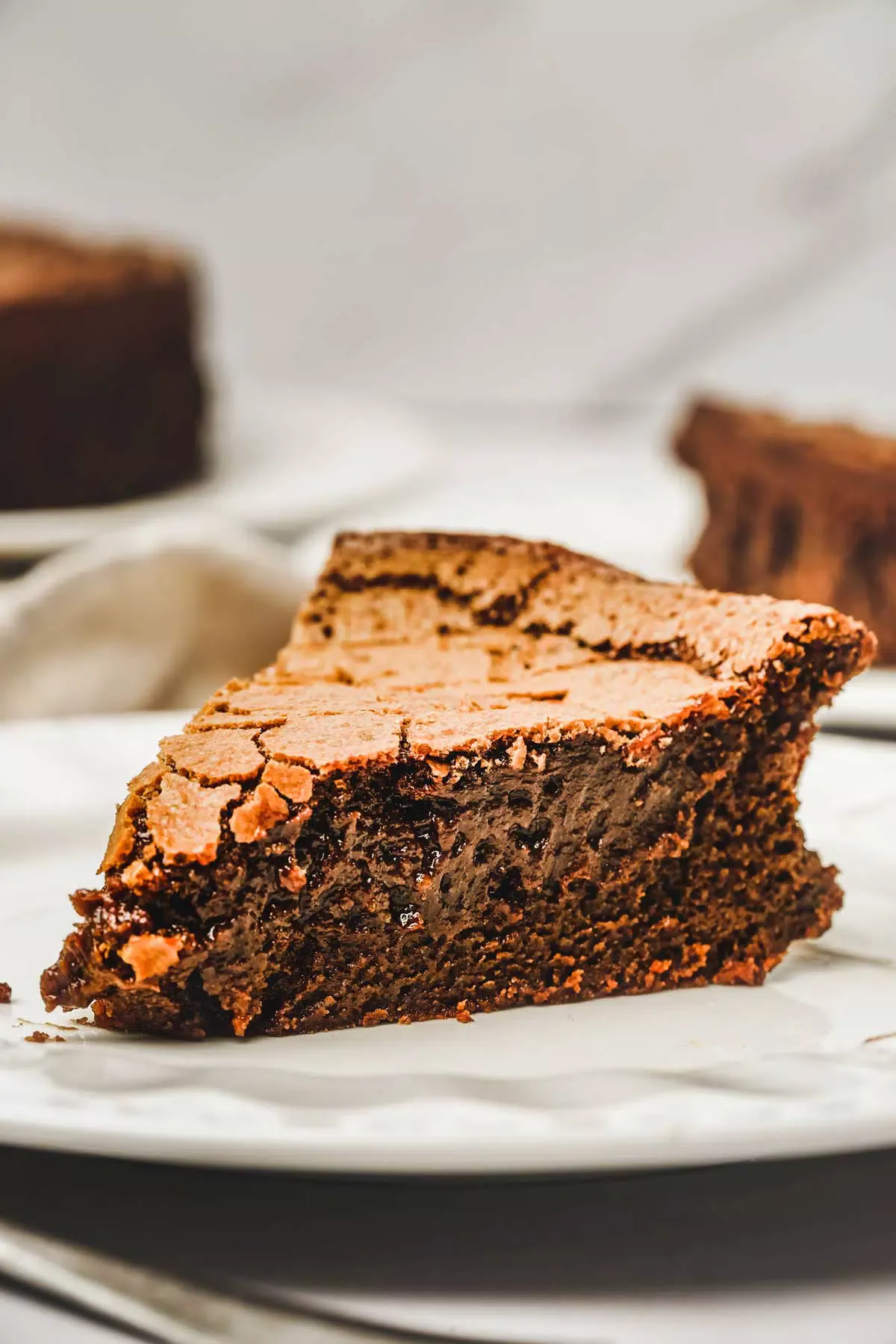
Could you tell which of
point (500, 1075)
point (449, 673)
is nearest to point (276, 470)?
point (449, 673)

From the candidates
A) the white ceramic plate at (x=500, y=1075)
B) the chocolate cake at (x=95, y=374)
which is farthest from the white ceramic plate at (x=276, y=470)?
the white ceramic plate at (x=500, y=1075)

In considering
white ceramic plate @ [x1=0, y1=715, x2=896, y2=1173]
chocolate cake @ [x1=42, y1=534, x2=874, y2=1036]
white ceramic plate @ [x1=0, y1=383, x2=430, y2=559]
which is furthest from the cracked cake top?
white ceramic plate @ [x1=0, y1=383, x2=430, y2=559]

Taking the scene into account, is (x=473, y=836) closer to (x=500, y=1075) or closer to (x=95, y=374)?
(x=500, y=1075)

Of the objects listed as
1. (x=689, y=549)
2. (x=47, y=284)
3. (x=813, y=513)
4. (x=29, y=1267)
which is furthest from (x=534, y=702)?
(x=47, y=284)

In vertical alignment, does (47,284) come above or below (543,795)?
above

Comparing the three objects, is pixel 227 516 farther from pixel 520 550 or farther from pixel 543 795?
pixel 543 795

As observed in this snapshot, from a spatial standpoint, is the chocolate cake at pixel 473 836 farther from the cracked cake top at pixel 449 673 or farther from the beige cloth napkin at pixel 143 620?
the beige cloth napkin at pixel 143 620
